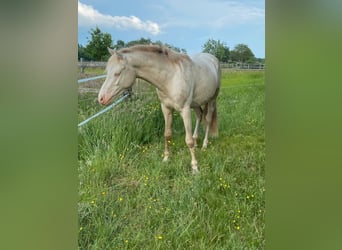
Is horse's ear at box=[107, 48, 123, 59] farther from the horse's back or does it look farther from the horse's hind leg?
the horse's hind leg

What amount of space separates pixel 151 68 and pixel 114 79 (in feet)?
0.66

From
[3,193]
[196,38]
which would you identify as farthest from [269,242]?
[3,193]

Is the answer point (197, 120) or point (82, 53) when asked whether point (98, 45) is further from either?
point (197, 120)

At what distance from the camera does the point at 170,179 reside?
64.1 inches

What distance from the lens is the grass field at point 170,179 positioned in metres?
1.51

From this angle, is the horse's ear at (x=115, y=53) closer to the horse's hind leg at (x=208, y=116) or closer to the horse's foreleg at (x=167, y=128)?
the horse's foreleg at (x=167, y=128)

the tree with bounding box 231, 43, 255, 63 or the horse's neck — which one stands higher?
the tree with bounding box 231, 43, 255, 63

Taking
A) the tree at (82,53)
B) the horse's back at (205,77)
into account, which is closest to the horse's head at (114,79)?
the tree at (82,53)

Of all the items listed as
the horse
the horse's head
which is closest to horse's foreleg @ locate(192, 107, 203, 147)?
the horse

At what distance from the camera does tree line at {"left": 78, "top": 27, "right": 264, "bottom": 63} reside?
4.99 ft

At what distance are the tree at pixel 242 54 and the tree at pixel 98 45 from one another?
1.92 ft

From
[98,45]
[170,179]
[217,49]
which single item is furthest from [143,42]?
[170,179]

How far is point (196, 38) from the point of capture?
1.55 metres

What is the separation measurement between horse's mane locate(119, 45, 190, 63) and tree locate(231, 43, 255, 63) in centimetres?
23
